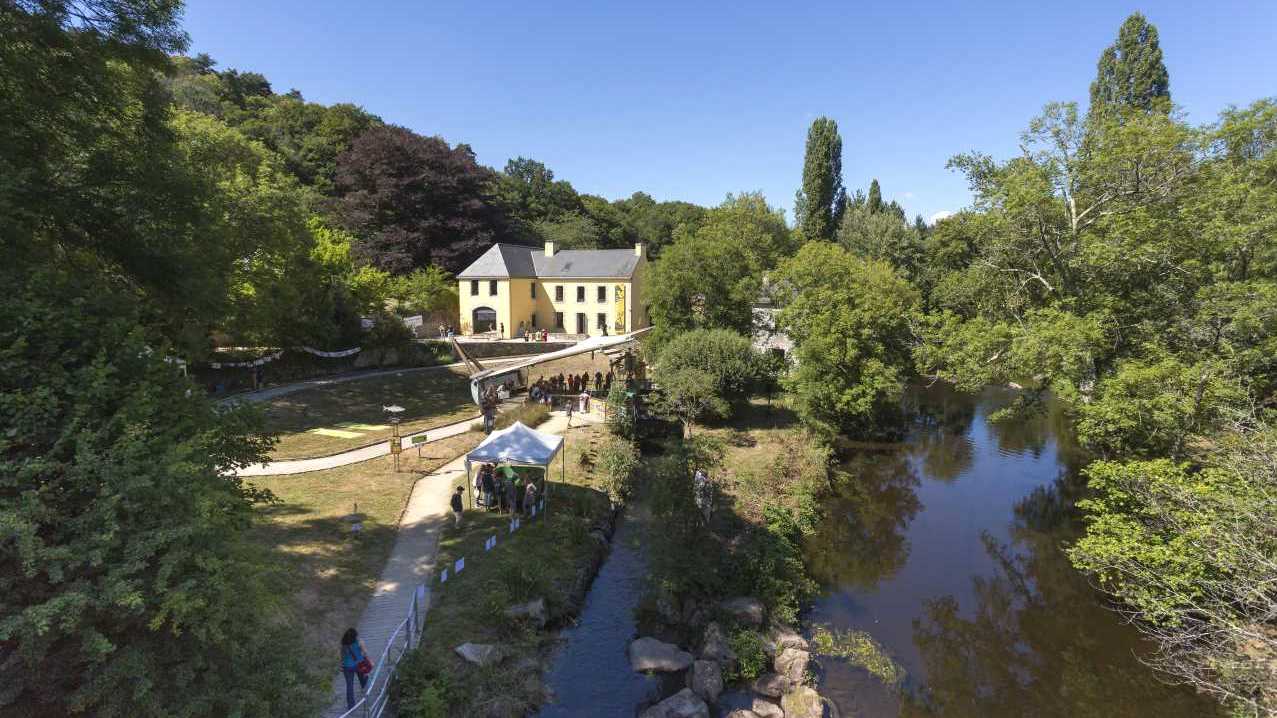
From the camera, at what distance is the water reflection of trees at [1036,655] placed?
12.0m

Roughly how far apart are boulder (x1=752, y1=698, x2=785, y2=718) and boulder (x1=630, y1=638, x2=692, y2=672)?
1597 mm

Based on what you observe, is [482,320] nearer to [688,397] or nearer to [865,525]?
[688,397]

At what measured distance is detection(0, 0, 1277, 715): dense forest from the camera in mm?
6457

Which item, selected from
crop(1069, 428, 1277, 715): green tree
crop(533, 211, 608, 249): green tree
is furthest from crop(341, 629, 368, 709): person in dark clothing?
crop(533, 211, 608, 249): green tree

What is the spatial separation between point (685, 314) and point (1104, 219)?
19.5m

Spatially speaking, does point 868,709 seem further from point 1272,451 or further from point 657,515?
point 1272,451

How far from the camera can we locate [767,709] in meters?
11.0

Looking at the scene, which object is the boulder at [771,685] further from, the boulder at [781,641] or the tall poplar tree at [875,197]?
the tall poplar tree at [875,197]

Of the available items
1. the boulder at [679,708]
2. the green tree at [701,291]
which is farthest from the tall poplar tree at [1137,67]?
the boulder at [679,708]

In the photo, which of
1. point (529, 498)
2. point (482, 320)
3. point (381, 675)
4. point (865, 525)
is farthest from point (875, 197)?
point (381, 675)

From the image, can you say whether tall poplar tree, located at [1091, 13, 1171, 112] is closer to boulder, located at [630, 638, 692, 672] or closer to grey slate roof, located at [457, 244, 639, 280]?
grey slate roof, located at [457, 244, 639, 280]

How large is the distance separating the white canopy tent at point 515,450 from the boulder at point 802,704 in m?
8.03

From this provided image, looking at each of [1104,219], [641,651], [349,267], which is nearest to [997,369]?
[1104,219]

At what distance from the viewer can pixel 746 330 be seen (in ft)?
112
